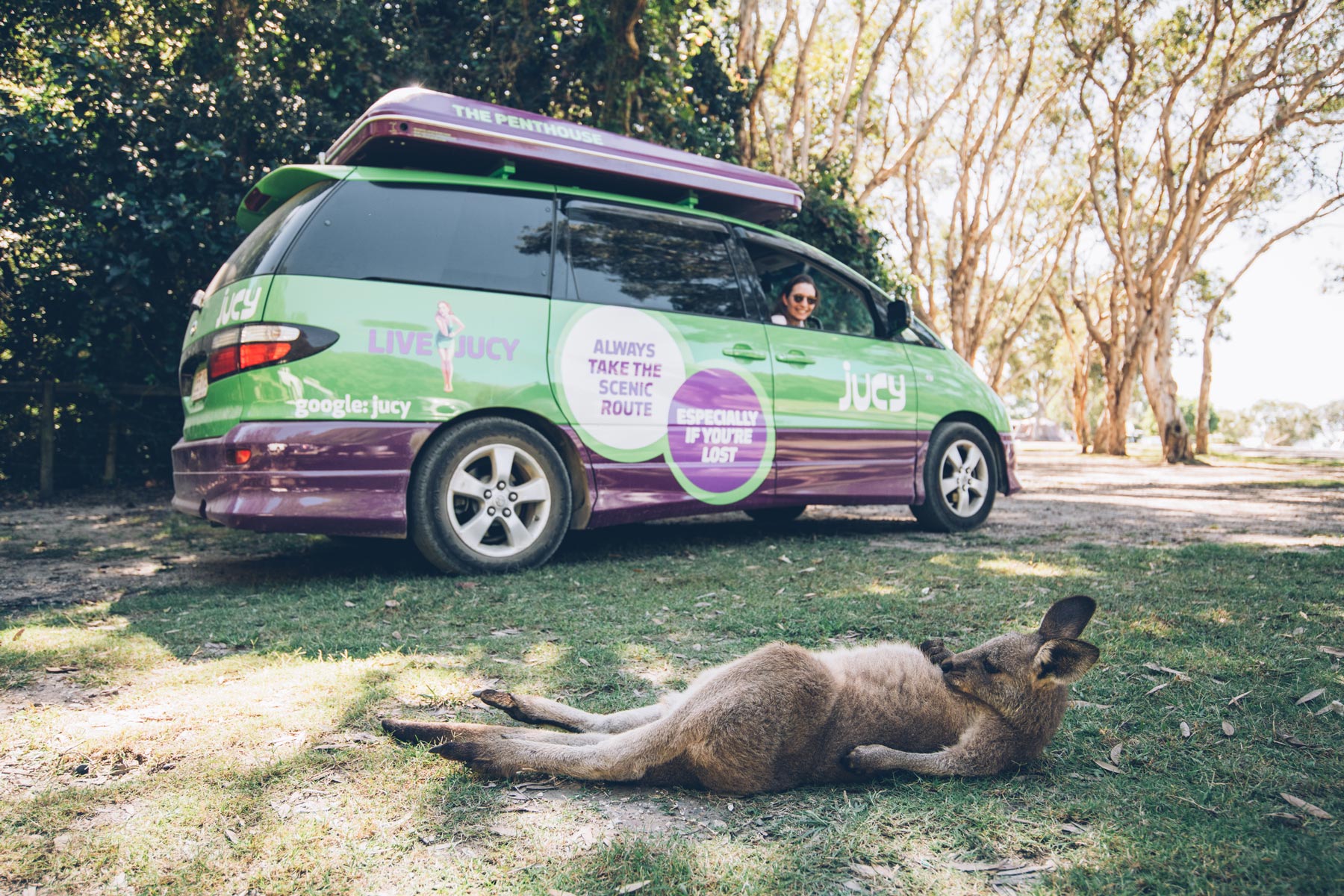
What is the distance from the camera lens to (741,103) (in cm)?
1151

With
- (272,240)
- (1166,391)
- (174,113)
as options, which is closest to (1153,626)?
(272,240)

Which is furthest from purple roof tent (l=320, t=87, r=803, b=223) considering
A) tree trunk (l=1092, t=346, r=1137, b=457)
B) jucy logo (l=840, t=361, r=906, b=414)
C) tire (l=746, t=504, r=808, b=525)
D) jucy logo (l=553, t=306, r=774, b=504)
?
tree trunk (l=1092, t=346, r=1137, b=457)

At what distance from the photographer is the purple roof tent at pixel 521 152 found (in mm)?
Answer: 4730

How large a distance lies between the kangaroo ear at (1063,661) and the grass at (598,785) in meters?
0.28

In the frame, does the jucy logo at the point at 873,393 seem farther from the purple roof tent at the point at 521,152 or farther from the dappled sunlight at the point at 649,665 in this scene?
the dappled sunlight at the point at 649,665

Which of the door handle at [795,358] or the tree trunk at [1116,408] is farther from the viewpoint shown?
the tree trunk at [1116,408]

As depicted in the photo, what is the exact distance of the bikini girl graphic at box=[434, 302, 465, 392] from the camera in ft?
15.2

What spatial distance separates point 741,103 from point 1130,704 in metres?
10.2

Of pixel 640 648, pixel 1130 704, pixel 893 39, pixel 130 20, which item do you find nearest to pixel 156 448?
pixel 130 20

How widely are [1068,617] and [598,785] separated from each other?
1.37 m

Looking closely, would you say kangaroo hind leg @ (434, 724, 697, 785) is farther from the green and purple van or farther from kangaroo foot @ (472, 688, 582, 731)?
the green and purple van

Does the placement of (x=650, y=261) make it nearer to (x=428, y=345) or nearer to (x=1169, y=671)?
(x=428, y=345)

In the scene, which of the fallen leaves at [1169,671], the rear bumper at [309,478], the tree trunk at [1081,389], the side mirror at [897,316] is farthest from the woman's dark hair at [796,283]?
the tree trunk at [1081,389]

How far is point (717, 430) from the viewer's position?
5.59 meters
